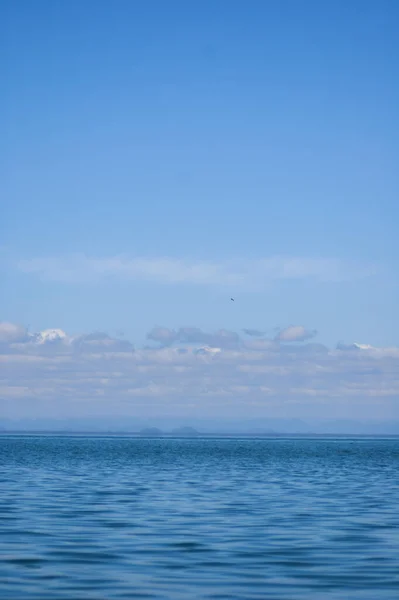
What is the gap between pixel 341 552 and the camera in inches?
939

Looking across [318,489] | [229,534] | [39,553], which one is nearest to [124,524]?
[229,534]

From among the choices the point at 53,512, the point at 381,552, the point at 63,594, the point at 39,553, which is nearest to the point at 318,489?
the point at 53,512

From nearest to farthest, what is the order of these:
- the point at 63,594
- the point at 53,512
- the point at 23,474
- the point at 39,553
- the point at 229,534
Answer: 1. the point at 63,594
2. the point at 39,553
3. the point at 229,534
4. the point at 53,512
5. the point at 23,474

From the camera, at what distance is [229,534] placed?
27312 mm

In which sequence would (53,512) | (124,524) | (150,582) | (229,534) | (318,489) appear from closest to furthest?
(150,582) → (229,534) → (124,524) → (53,512) → (318,489)

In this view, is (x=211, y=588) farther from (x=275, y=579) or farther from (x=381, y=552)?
(x=381, y=552)

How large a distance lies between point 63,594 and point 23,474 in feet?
129

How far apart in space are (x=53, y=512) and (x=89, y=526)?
4512 mm

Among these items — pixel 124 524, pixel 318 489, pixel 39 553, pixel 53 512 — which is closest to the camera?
pixel 39 553

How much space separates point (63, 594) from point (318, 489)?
96.9 feet

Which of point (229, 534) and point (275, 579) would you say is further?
point (229, 534)

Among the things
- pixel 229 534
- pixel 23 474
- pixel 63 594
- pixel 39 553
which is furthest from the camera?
pixel 23 474

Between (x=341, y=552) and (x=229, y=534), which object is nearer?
(x=341, y=552)

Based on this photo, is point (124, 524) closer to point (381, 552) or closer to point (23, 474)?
point (381, 552)
